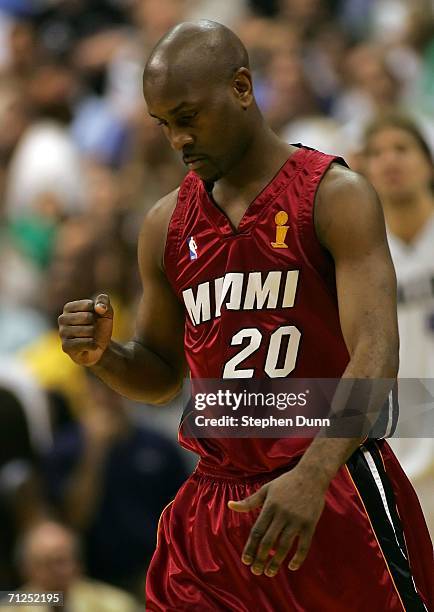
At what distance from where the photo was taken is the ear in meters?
3.72

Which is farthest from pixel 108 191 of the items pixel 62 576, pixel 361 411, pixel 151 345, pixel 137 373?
pixel 361 411

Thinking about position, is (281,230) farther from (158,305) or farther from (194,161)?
(158,305)

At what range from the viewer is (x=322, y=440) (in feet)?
11.1

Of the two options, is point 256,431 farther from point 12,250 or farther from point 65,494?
point 12,250

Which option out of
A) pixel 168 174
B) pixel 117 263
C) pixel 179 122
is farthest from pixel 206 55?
pixel 168 174

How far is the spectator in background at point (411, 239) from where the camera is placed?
18.0 ft

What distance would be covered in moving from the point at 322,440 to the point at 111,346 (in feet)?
2.92

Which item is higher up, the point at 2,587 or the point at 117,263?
the point at 117,263

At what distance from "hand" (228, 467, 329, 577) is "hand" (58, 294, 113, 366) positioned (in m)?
0.76

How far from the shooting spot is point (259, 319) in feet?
Answer: 12.4

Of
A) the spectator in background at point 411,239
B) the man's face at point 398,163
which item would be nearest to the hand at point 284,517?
the spectator in background at point 411,239

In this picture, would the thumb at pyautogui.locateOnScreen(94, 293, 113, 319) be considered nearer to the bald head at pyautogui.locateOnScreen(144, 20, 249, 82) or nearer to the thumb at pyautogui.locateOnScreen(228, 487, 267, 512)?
the bald head at pyautogui.locateOnScreen(144, 20, 249, 82)

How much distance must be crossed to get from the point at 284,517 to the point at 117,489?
376cm

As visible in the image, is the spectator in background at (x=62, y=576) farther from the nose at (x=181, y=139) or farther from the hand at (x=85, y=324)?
the nose at (x=181, y=139)
